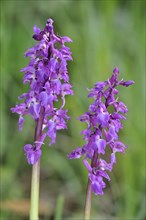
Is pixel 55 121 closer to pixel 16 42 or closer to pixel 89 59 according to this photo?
pixel 89 59

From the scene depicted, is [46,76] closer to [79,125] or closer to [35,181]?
[35,181]

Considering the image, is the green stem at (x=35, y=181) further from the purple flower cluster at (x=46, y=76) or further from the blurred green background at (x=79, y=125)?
the blurred green background at (x=79, y=125)

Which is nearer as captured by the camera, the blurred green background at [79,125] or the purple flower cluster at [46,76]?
the purple flower cluster at [46,76]

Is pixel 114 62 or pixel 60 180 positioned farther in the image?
pixel 114 62

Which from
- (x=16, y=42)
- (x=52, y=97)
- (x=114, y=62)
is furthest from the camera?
(x=16, y=42)

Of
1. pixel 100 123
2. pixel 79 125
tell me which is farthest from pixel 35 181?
pixel 79 125

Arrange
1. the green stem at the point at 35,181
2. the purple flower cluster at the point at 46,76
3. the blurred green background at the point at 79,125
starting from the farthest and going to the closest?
the blurred green background at the point at 79,125 < the green stem at the point at 35,181 < the purple flower cluster at the point at 46,76

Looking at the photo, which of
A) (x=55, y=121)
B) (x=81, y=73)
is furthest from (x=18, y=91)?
(x=55, y=121)

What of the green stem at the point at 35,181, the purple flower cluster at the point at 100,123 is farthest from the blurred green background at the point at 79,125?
the purple flower cluster at the point at 100,123

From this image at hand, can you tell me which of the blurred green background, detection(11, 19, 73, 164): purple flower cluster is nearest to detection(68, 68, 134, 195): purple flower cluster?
detection(11, 19, 73, 164): purple flower cluster
